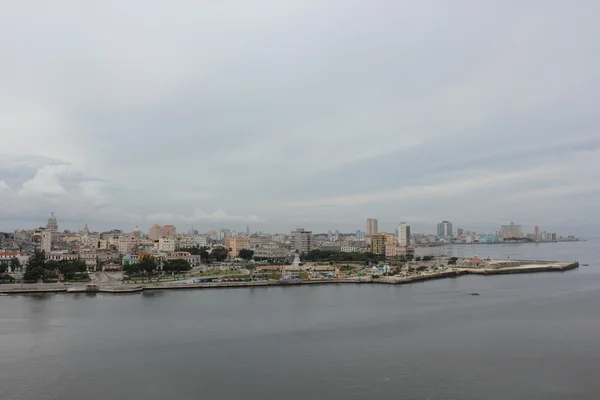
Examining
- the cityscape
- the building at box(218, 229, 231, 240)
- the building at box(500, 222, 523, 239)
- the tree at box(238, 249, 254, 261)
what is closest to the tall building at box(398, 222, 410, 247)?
the cityscape

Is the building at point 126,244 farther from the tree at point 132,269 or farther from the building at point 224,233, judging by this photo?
the building at point 224,233

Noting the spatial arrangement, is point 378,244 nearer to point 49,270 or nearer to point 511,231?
point 49,270

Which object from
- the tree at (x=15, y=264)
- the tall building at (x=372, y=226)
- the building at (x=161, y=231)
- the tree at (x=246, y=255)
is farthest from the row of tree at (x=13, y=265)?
the tall building at (x=372, y=226)

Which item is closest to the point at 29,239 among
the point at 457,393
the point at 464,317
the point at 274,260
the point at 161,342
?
the point at 274,260

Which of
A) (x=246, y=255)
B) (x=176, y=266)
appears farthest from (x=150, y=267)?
(x=246, y=255)

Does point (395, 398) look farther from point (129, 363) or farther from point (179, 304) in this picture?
point (179, 304)

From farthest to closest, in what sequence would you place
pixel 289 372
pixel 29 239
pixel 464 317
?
pixel 29 239, pixel 464 317, pixel 289 372
